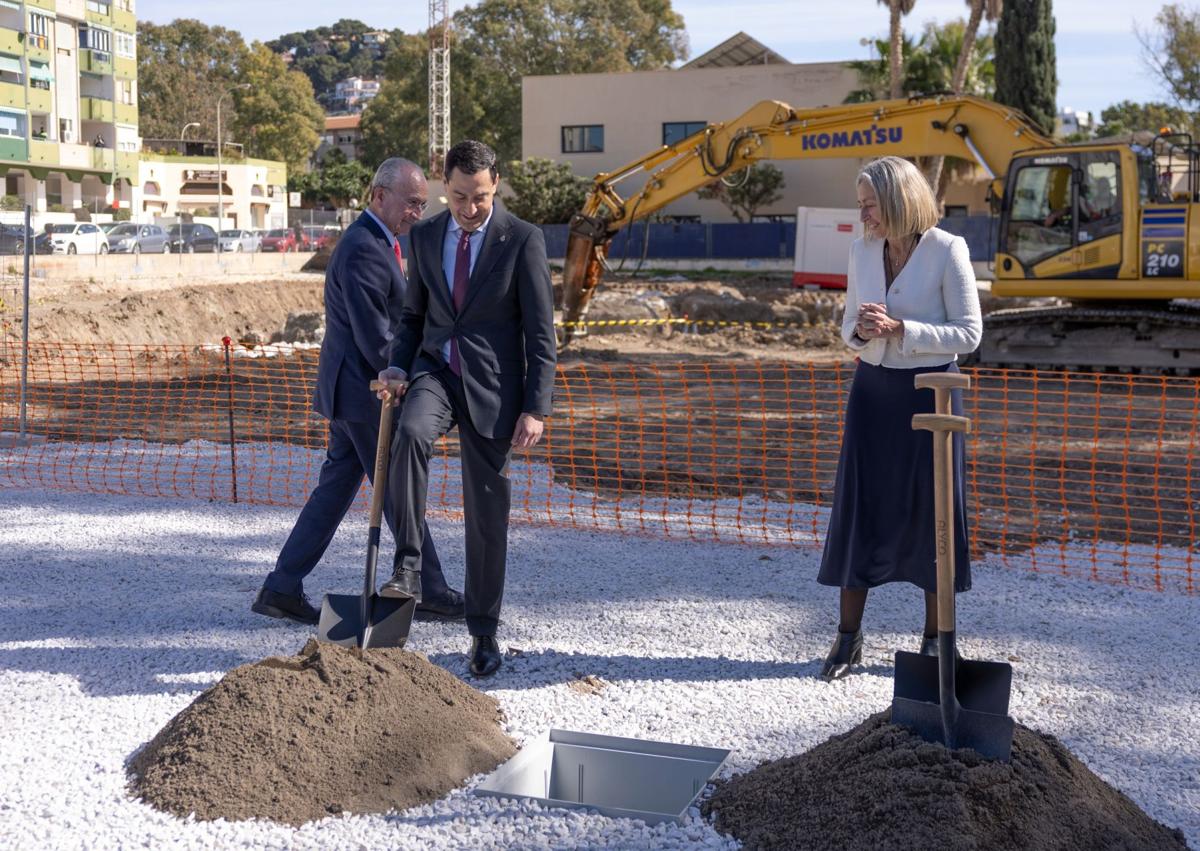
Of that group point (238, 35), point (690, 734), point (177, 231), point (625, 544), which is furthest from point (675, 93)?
point (238, 35)

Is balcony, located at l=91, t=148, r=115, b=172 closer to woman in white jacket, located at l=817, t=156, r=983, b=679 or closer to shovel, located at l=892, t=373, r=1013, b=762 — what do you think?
woman in white jacket, located at l=817, t=156, r=983, b=679

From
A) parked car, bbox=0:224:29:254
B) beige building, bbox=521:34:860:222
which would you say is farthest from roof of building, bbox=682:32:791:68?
parked car, bbox=0:224:29:254

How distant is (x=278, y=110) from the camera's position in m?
90.2

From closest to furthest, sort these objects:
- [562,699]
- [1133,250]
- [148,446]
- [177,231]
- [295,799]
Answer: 1. [295,799]
2. [562,699]
3. [148,446]
4. [1133,250]
5. [177,231]

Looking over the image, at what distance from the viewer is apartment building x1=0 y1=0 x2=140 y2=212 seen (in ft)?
188

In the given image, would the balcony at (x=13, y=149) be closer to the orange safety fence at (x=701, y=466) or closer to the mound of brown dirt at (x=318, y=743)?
the orange safety fence at (x=701, y=466)

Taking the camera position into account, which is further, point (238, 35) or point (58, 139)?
point (238, 35)

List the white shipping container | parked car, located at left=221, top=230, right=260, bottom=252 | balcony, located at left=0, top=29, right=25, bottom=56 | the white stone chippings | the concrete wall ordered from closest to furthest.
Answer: the white stone chippings, the white shipping container, the concrete wall, parked car, located at left=221, top=230, right=260, bottom=252, balcony, located at left=0, top=29, right=25, bottom=56

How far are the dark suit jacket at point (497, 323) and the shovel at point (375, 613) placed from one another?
352 millimetres

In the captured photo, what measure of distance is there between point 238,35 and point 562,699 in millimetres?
96296

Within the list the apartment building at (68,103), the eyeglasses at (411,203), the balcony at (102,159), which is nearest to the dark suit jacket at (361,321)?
the eyeglasses at (411,203)

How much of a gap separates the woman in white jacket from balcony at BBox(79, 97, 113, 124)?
66.3 meters

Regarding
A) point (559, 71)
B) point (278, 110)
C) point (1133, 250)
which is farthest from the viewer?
point (278, 110)

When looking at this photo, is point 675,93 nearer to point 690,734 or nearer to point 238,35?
point 690,734
